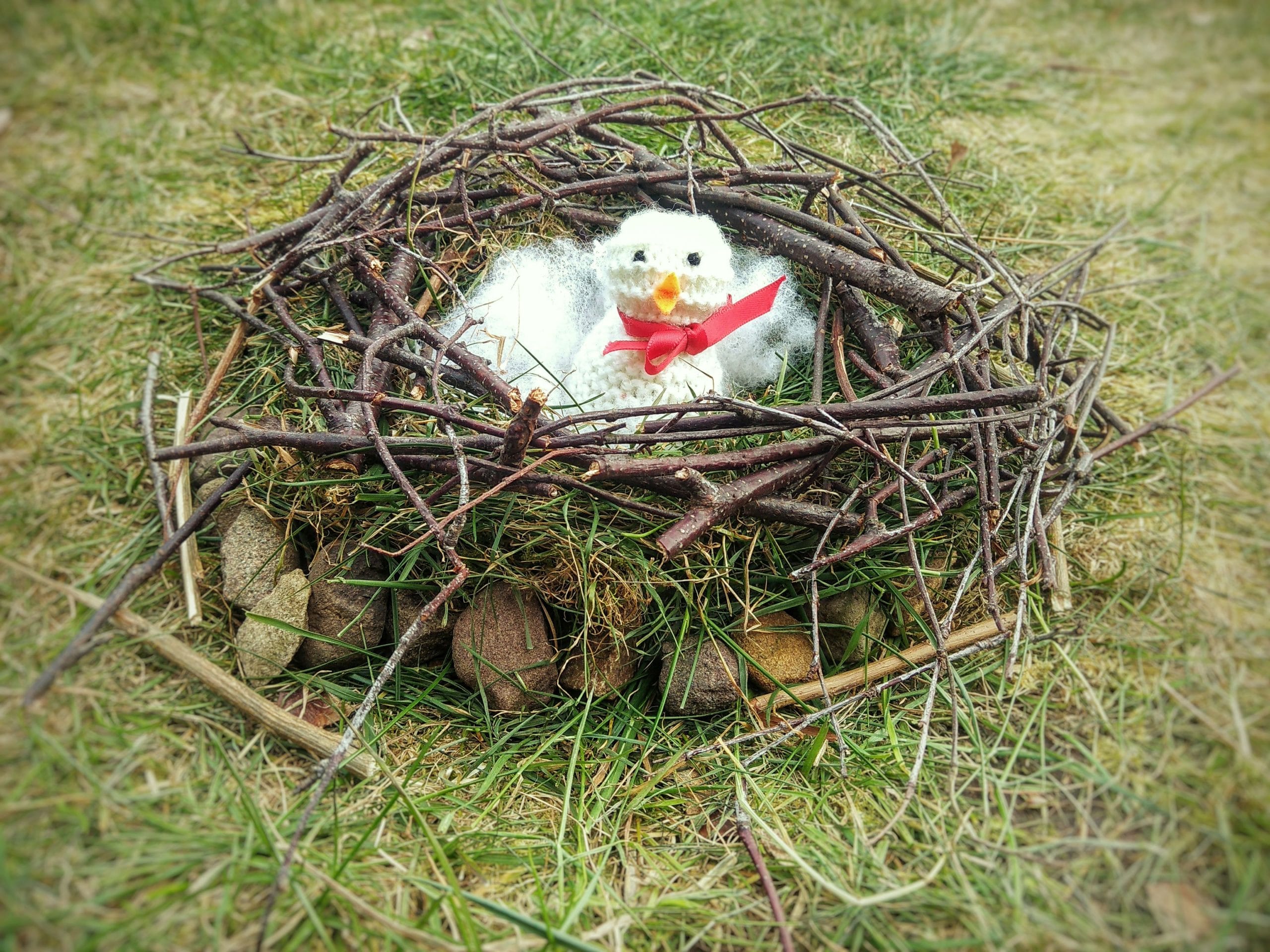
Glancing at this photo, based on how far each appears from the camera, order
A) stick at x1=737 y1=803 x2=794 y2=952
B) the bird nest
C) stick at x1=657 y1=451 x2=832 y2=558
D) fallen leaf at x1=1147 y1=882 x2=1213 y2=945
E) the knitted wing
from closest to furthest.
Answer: fallen leaf at x1=1147 y1=882 x2=1213 y2=945 → stick at x1=737 y1=803 x2=794 y2=952 → stick at x1=657 y1=451 x2=832 y2=558 → the bird nest → the knitted wing

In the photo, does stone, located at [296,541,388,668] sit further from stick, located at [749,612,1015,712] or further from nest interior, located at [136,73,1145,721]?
stick, located at [749,612,1015,712]

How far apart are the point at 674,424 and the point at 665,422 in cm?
2

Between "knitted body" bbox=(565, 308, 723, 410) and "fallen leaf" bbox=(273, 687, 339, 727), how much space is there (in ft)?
2.56

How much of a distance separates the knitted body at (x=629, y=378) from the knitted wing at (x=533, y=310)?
0.30 ft

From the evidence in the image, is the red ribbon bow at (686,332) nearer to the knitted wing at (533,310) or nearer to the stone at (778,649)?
the knitted wing at (533,310)

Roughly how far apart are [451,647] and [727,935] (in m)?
0.74

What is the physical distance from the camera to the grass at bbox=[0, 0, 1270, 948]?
120cm

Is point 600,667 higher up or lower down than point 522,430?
lower down

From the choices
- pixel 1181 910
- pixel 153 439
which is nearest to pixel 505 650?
pixel 153 439

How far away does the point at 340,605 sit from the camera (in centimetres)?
164

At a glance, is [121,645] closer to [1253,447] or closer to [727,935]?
[727,935]

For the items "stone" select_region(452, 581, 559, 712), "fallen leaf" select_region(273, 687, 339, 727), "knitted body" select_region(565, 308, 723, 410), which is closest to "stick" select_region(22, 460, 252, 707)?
"fallen leaf" select_region(273, 687, 339, 727)

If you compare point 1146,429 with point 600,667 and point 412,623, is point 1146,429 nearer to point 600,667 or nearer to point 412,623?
point 600,667

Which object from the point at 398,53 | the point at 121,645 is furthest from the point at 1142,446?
the point at 398,53
